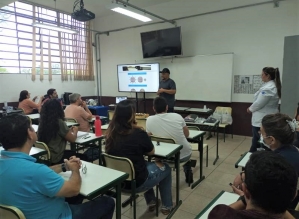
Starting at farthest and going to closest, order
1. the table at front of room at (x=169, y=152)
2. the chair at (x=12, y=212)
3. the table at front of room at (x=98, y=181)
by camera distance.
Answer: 1. the table at front of room at (x=169, y=152)
2. the table at front of room at (x=98, y=181)
3. the chair at (x=12, y=212)

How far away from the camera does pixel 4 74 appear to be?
5422 mm

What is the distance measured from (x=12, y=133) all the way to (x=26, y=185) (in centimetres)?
31

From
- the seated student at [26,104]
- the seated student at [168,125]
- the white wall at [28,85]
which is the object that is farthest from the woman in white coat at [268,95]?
the white wall at [28,85]

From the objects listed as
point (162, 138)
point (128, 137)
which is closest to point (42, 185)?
point (128, 137)

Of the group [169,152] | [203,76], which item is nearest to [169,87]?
[203,76]

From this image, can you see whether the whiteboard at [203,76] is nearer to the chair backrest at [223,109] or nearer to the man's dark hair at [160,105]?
the chair backrest at [223,109]

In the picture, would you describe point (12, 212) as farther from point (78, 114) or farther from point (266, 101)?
point (266, 101)

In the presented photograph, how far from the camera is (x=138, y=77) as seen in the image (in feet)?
21.2

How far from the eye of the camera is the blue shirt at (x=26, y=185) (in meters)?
1.11

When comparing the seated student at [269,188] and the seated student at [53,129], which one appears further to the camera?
the seated student at [53,129]

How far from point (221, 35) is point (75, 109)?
3837 millimetres

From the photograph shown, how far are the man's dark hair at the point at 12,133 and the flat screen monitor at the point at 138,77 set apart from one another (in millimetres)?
5008

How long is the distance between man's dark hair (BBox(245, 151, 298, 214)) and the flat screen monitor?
541 centimetres

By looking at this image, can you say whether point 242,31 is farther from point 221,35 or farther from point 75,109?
point 75,109
